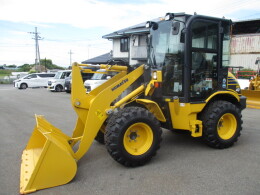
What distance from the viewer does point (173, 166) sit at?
4.09 meters

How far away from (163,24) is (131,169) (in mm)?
2742

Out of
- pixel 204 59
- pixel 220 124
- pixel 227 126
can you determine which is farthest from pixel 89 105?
pixel 227 126

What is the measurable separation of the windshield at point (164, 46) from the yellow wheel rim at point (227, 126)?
1.61m

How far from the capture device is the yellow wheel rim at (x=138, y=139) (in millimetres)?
4074

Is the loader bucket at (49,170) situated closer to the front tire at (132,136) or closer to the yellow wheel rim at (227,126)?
the front tire at (132,136)

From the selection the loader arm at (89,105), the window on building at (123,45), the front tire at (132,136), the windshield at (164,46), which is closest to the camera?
the front tire at (132,136)

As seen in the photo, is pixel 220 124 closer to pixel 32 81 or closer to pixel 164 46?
pixel 164 46

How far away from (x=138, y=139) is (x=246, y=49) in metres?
23.2

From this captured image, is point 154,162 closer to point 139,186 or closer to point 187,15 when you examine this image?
point 139,186

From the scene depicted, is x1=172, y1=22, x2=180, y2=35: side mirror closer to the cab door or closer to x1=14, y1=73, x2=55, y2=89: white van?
the cab door

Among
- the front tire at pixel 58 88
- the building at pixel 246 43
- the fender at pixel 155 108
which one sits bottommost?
the front tire at pixel 58 88

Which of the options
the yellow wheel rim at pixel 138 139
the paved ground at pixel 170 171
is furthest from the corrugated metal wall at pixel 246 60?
the yellow wheel rim at pixel 138 139

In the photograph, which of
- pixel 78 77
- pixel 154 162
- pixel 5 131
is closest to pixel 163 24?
pixel 78 77

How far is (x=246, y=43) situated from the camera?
23.8 m
